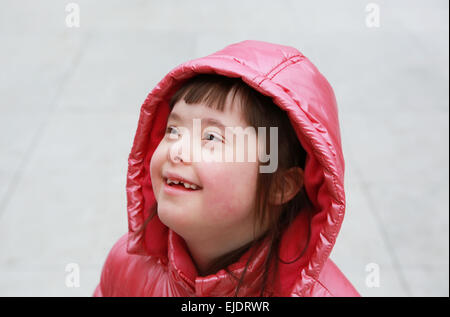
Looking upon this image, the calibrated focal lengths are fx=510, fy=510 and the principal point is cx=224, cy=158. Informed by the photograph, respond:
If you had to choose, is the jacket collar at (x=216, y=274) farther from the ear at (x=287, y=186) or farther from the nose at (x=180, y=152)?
the nose at (x=180, y=152)

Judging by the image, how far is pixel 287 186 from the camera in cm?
94

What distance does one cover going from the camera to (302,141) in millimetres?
915

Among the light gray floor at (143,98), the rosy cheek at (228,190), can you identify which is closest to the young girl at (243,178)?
the rosy cheek at (228,190)

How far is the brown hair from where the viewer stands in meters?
0.87

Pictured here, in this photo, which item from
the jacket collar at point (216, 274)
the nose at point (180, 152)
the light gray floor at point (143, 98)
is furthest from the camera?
the light gray floor at point (143, 98)

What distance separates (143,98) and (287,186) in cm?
194

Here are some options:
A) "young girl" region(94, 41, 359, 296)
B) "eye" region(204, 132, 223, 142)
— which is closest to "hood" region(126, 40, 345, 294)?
"young girl" region(94, 41, 359, 296)

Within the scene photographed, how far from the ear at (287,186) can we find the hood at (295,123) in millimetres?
17

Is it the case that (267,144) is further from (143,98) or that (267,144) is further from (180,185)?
(143,98)

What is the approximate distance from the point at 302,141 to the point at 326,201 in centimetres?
13

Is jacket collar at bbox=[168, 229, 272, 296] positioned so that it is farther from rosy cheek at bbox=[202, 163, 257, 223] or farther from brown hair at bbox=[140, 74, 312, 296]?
rosy cheek at bbox=[202, 163, 257, 223]

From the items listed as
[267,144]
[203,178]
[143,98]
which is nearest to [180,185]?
[203,178]

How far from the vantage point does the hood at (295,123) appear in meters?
0.87

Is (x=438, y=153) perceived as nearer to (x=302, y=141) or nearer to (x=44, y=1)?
(x=302, y=141)
